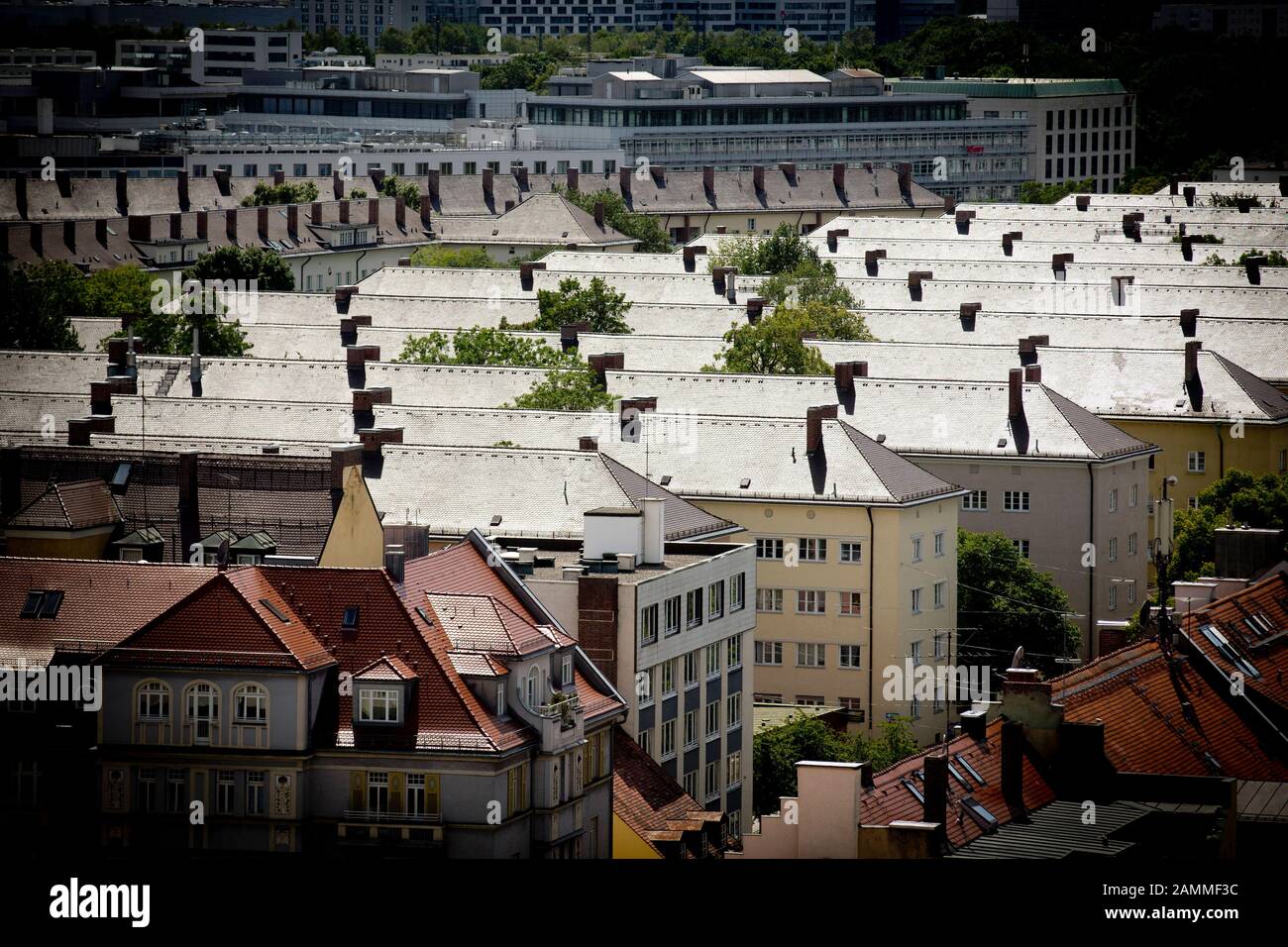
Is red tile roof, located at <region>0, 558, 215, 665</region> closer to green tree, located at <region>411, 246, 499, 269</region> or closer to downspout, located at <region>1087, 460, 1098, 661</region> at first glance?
downspout, located at <region>1087, 460, 1098, 661</region>

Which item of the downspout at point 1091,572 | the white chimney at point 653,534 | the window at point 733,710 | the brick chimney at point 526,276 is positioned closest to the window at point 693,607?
the white chimney at point 653,534

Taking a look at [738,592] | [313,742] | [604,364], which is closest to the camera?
[313,742]

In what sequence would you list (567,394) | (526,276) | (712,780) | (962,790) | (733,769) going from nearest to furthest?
(962,790) < (712,780) < (733,769) < (567,394) < (526,276)

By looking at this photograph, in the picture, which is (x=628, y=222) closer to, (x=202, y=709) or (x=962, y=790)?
(x=962, y=790)

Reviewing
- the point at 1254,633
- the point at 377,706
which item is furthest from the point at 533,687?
the point at 1254,633

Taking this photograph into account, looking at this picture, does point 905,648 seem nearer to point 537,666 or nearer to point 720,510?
point 720,510

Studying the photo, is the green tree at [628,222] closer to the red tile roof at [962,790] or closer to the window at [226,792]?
the red tile roof at [962,790]

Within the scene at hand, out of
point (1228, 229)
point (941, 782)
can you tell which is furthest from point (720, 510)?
point (1228, 229)
